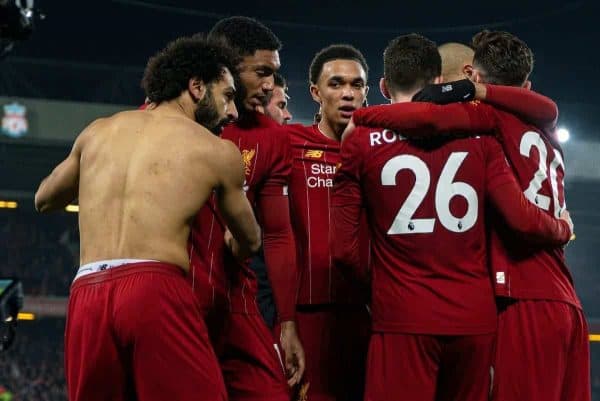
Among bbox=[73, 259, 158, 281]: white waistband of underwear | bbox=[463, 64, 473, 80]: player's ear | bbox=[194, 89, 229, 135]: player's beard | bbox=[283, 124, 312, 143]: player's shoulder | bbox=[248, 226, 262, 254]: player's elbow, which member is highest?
bbox=[463, 64, 473, 80]: player's ear

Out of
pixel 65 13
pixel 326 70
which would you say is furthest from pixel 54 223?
pixel 326 70

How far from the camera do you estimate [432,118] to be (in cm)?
283

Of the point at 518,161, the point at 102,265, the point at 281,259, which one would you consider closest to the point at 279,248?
the point at 281,259

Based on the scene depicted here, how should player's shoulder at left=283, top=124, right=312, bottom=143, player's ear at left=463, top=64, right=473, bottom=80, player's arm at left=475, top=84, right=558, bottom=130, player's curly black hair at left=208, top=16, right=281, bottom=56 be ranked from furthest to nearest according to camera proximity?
player's ear at left=463, top=64, right=473, bottom=80, player's shoulder at left=283, top=124, right=312, bottom=143, player's curly black hair at left=208, top=16, right=281, bottom=56, player's arm at left=475, top=84, right=558, bottom=130

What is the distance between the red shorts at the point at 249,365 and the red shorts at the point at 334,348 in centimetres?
45

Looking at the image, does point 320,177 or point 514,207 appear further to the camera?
point 320,177

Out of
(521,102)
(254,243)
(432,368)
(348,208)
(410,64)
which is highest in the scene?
(410,64)

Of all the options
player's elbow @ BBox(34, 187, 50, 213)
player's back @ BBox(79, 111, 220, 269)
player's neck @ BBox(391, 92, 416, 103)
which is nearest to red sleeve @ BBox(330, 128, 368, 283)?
player's neck @ BBox(391, 92, 416, 103)

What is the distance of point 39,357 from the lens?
1770cm

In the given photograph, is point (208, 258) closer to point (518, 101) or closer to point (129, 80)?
point (518, 101)

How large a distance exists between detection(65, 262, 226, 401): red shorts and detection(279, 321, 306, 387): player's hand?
65 cm

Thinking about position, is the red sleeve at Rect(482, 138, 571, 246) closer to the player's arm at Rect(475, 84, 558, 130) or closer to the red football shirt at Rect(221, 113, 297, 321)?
the player's arm at Rect(475, 84, 558, 130)

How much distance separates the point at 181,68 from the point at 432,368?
1339 millimetres

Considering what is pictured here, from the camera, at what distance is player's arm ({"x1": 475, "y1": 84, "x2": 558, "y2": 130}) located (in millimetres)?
2926
